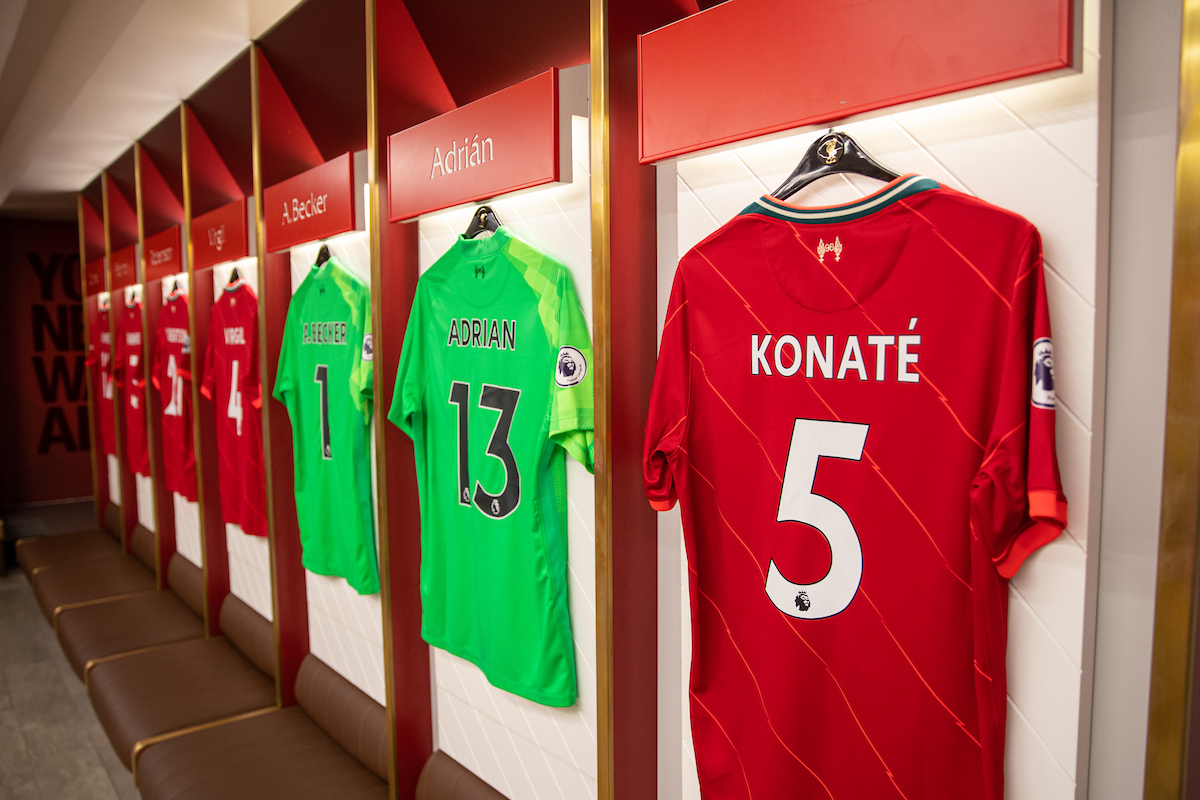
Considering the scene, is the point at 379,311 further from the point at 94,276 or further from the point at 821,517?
the point at 94,276

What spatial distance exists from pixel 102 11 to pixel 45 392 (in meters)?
5.92

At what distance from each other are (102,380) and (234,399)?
3199 millimetres

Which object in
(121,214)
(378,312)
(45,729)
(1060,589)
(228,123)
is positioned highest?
(228,123)

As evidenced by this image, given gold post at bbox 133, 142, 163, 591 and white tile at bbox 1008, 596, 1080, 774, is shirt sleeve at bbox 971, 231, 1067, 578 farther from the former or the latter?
gold post at bbox 133, 142, 163, 591

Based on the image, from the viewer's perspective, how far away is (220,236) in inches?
139

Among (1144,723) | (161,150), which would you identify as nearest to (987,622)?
(1144,723)

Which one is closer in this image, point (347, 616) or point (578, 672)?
point (578, 672)

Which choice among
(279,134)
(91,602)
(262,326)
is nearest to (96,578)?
(91,602)

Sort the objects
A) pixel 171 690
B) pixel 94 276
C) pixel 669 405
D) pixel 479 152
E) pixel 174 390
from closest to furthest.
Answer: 1. pixel 669 405
2. pixel 479 152
3. pixel 171 690
4. pixel 174 390
5. pixel 94 276

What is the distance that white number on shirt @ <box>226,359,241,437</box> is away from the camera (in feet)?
11.9

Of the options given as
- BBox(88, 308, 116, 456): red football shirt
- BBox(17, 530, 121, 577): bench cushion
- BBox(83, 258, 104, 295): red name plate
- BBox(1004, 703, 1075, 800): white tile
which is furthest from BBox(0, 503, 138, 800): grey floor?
BBox(1004, 703, 1075, 800): white tile

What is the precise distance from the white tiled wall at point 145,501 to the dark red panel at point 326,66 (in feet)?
11.6

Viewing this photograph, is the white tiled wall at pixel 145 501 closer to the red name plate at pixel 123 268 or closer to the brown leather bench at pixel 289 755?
the red name plate at pixel 123 268

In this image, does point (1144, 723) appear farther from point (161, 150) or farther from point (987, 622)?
point (161, 150)
